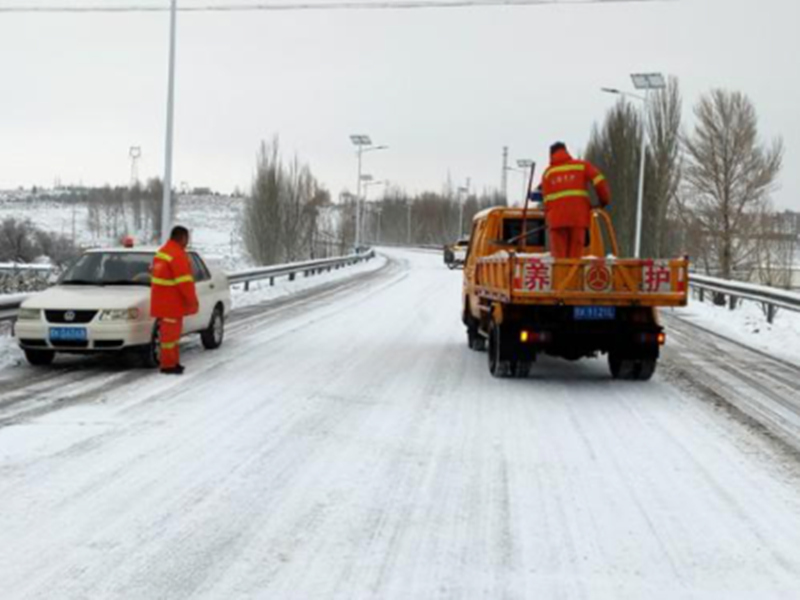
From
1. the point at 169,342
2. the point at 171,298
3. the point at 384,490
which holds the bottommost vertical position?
the point at 384,490

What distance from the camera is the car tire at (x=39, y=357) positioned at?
10.5 m

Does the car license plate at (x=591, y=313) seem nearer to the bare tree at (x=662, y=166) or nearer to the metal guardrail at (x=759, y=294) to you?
the metal guardrail at (x=759, y=294)

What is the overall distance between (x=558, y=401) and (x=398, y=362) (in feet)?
9.99

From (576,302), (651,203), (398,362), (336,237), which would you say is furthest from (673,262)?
(336,237)

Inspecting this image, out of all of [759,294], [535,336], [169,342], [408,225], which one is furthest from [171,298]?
[408,225]

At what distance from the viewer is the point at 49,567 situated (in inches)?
165

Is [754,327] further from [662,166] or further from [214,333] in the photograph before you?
[662,166]

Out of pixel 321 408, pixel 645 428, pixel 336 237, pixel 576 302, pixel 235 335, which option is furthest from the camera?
pixel 336 237

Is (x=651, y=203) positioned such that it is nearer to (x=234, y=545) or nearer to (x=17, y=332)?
(x=17, y=332)

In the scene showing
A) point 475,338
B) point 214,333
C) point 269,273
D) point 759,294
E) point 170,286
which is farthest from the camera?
point 269,273

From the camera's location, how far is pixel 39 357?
10.6 metres

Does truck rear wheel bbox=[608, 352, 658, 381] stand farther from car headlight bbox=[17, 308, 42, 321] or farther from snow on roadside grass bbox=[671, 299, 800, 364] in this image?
car headlight bbox=[17, 308, 42, 321]

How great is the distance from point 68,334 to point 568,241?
19.5 feet

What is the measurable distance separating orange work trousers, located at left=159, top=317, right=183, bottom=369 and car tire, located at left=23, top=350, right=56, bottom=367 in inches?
57.0
